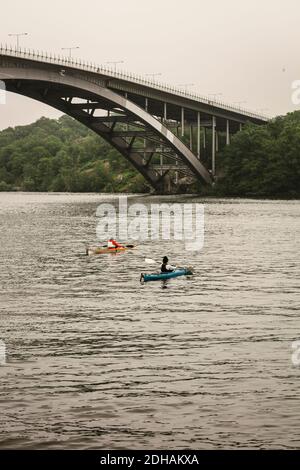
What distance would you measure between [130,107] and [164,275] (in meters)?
69.8

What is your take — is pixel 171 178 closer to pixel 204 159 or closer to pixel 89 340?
pixel 204 159

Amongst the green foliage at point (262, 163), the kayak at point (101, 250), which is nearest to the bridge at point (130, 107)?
the green foliage at point (262, 163)

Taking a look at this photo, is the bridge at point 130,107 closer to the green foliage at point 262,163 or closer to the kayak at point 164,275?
the green foliage at point 262,163

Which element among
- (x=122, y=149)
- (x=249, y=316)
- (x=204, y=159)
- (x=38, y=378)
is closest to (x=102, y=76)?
(x=122, y=149)

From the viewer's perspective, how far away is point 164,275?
3316 cm

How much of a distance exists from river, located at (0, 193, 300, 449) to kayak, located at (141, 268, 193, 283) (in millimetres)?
702

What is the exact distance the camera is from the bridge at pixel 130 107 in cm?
8644

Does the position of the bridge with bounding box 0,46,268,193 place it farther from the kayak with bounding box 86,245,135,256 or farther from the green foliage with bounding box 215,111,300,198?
the kayak with bounding box 86,245,135,256

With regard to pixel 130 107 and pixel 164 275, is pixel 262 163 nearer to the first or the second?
pixel 130 107

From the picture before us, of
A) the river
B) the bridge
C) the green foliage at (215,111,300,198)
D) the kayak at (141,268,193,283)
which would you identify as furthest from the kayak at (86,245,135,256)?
the green foliage at (215,111,300,198)

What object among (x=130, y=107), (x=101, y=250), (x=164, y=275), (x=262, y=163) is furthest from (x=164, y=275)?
(x=262, y=163)

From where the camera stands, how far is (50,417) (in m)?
14.5
